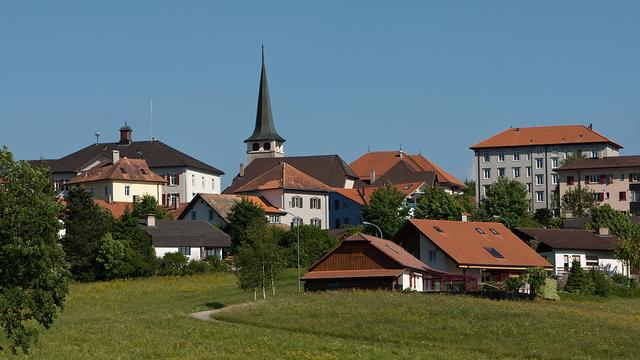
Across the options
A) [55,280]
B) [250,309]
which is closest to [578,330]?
[250,309]

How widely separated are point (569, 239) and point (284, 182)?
5321cm

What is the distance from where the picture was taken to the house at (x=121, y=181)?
16925 centimetres

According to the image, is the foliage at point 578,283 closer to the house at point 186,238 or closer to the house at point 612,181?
the house at point 186,238

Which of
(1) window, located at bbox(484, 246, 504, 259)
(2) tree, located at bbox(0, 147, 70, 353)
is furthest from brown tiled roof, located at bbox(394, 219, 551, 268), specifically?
(2) tree, located at bbox(0, 147, 70, 353)

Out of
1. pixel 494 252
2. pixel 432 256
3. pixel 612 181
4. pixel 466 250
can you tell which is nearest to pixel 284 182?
pixel 612 181

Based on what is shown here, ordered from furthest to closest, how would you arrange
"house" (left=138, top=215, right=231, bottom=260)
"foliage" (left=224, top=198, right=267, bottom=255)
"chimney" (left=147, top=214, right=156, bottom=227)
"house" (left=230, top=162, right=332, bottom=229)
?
"house" (left=230, top=162, right=332, bottom=229) < "foliage" (left=224, top=198, right=267, bottom=255) < "chimney" (left=147, top=214, right=156, bottom=227) < "house" (left=138, top=215, right=231, bottom=260)

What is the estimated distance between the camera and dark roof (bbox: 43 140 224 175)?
599ft

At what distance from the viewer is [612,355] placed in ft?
212

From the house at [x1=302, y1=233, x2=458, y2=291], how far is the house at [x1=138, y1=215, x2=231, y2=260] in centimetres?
3083

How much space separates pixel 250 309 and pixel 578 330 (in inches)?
732

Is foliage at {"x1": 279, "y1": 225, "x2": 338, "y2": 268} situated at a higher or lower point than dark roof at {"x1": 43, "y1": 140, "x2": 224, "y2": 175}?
lower

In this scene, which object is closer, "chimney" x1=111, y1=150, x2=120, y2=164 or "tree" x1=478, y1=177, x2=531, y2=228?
"tree" x1=478, y1=177, x2=531, y2=228

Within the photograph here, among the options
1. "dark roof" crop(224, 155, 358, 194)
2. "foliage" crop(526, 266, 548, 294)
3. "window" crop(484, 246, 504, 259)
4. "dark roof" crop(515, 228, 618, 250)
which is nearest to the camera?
"foliage" crop(526, 266, 548, 294)

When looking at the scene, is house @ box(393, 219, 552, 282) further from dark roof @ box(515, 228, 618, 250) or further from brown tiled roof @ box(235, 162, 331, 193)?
brown tiled roof @ box(235, 162, 331, 193)
